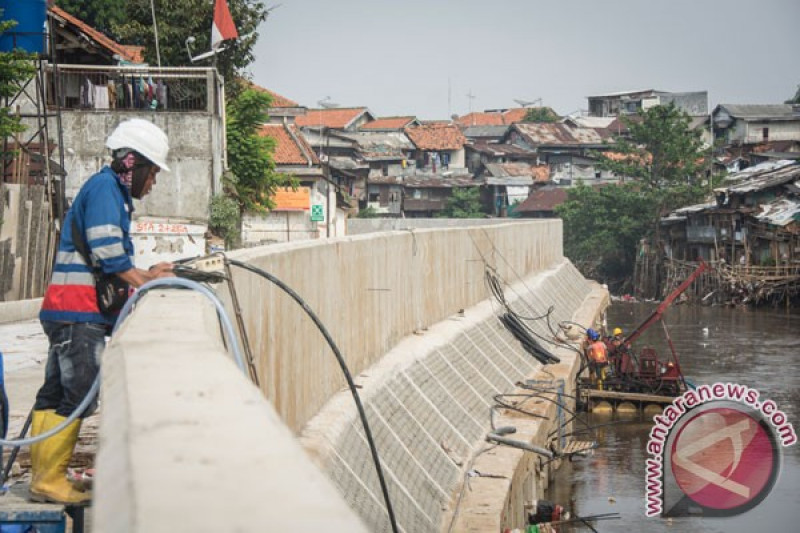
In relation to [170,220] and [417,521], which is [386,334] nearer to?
[417,521]

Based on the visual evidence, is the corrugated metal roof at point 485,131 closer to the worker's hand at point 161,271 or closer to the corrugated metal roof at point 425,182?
the corrugated metal roof at point 425,182

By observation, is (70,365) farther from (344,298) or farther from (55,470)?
(344,298)

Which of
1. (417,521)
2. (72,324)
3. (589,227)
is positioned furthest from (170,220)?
(589,227)

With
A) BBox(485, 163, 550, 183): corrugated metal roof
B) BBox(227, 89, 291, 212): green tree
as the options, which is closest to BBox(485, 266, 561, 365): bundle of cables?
BBox(227, 89, 291, 212): green tree

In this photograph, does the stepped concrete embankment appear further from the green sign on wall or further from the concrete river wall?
the green sign on wall

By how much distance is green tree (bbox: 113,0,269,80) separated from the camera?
34.0 m

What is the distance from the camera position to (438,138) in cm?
7800

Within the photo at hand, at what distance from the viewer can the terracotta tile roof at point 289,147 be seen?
45781 mm

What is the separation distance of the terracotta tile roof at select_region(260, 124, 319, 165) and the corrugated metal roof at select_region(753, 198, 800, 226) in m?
20.1

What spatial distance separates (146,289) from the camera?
5148 millimetres

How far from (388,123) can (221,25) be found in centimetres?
5146

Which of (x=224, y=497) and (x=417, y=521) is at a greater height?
(x=224, y=497)

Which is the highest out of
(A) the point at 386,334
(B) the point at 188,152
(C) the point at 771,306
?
(B) the point at 188,152

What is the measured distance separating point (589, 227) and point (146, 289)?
5843 cm
